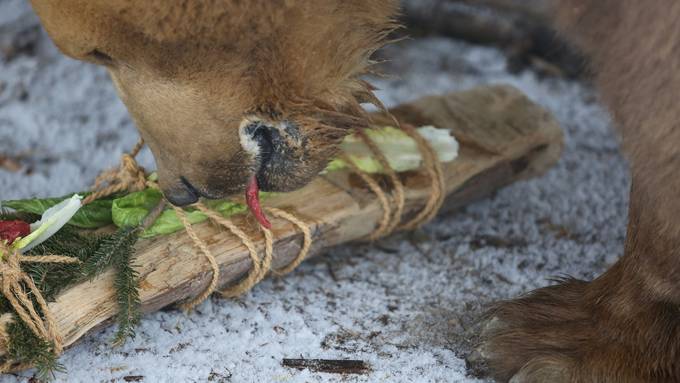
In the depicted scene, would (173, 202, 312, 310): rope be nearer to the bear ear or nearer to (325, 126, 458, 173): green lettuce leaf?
(325, 126, 458, 173): green lettuce leaf

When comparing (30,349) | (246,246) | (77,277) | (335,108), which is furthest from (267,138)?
(30,349)

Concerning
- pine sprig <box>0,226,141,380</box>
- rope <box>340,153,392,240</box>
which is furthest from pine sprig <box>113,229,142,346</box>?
rope <box>340,153,392,240</box>

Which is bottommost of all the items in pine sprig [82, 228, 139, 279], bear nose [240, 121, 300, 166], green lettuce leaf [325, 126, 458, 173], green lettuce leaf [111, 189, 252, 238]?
green lettuce leaf [111, 189, 252, 238]

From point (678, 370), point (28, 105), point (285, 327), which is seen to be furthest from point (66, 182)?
point (678, 370)

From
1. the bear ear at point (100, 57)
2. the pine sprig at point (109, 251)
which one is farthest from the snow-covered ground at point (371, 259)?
the bear ear at point (100, 57)

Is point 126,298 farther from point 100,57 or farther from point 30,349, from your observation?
point 100,57

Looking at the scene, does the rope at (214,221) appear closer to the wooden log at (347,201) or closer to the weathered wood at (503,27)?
the wooden log at (347,201)
